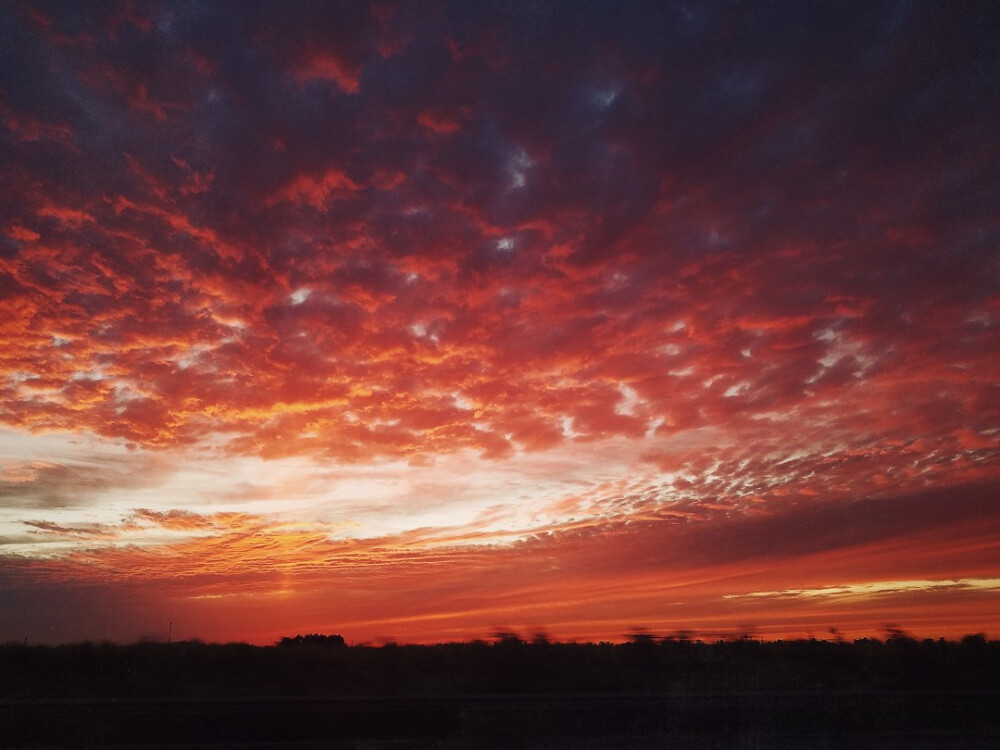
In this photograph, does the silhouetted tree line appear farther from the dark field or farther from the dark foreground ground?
the dark foreground ground

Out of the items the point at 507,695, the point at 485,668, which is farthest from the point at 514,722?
the point at 485,668

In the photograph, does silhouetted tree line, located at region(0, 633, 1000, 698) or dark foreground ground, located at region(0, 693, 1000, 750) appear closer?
dark foreground ground, located at region(0, 693, 1000, 750)

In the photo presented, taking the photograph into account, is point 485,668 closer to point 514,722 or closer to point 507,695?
point 507,695

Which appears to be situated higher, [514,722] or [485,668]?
[485,668]

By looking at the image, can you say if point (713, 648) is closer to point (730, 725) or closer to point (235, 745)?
point (730, 725)

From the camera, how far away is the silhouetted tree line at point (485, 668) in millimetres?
19406

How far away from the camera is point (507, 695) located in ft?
57.4

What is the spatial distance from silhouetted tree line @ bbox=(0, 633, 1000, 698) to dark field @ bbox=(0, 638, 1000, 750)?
0.23 ft

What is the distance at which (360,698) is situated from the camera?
16.7m

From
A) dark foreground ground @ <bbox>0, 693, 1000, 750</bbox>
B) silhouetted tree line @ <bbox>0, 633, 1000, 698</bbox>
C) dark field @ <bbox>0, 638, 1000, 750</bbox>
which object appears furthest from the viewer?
silhouetted tree line @ <bbox>0, 633, 1000, 698</bbox>

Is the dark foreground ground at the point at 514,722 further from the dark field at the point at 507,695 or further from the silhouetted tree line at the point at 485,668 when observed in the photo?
the silhouetted tree line at the point at 485,668

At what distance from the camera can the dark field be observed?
14.2 metres

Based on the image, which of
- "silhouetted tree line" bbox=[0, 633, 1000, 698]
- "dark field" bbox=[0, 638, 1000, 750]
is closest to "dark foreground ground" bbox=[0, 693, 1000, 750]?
"dark field" bbox=[0, 638, 1000, 750]

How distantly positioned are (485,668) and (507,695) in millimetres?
4409
